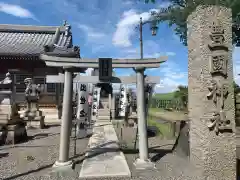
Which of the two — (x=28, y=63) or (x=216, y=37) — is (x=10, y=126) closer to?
(x=28, y=63)

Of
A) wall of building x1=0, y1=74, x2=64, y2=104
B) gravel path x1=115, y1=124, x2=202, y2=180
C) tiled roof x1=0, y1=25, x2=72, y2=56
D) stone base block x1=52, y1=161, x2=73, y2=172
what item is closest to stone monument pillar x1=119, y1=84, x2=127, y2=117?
gravel path x1=115, y1=124, x2=202, y2=180

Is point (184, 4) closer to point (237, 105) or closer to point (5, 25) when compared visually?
point (237, 105)

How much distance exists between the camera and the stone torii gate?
5902mm

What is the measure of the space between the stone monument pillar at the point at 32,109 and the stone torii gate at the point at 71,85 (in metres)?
8.27

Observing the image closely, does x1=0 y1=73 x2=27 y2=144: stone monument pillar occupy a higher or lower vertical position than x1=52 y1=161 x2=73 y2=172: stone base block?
higher

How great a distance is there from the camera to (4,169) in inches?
237

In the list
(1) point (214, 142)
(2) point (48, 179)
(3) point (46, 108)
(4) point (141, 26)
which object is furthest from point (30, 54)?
(1) point (214, 142)

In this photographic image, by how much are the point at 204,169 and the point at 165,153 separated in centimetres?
362

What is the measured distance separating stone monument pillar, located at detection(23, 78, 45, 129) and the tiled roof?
3.98 metres

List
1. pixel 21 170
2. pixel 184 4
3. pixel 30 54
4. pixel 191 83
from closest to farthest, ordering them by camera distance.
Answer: pixel 191 83
pixel 21 170
pixel 184 4
pixel 30 54

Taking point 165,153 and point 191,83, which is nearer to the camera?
point 191,83

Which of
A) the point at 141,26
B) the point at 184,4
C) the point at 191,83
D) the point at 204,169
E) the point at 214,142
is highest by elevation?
the point at 184,4

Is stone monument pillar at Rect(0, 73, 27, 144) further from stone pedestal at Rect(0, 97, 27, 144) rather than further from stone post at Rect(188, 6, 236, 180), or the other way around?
stone post at Rect(188, 6, 236, 180)

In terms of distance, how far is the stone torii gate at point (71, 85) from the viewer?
5.90 meters
